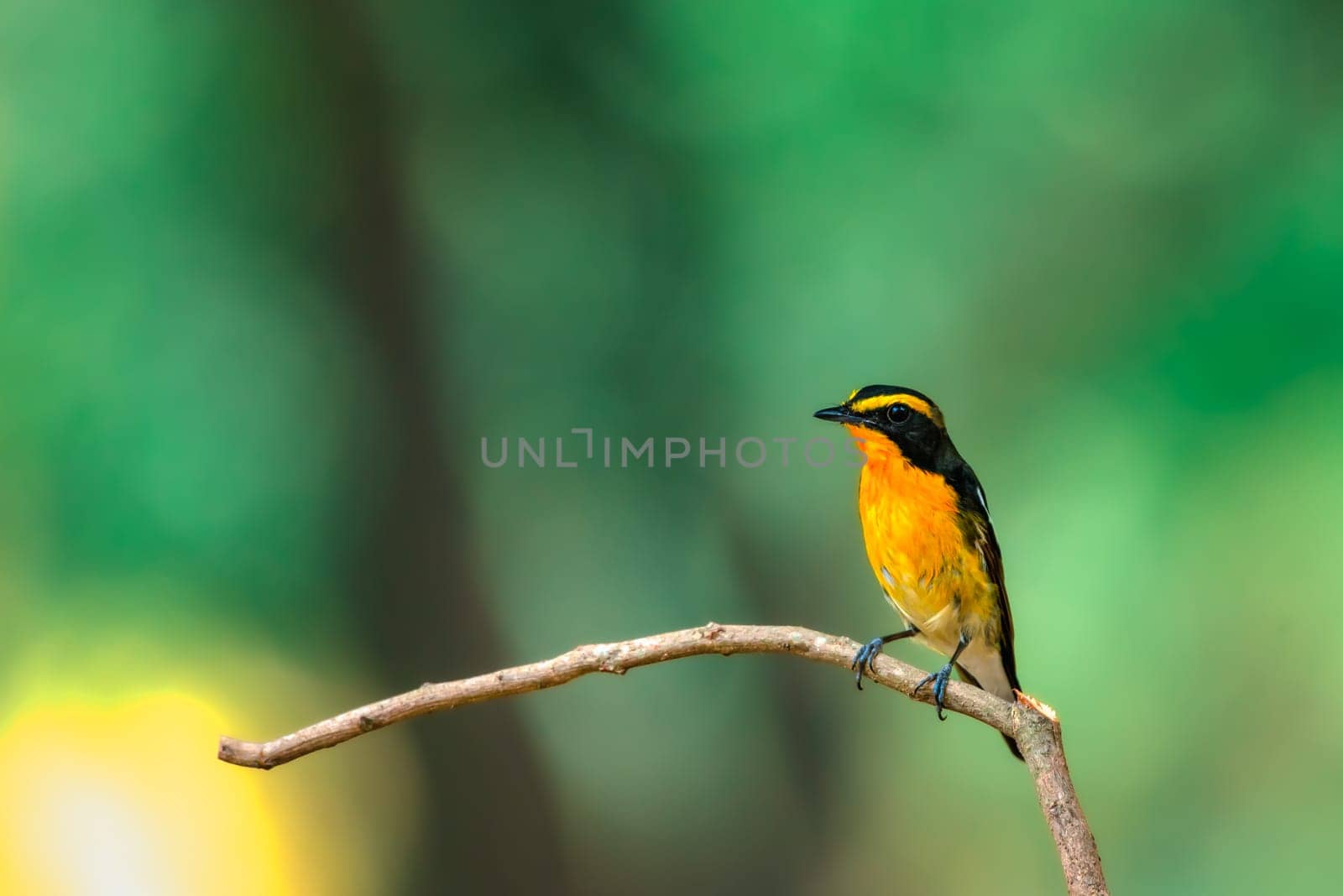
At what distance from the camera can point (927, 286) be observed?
4398 mm

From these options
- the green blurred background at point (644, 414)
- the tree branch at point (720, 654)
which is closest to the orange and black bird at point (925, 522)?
the tree branch at point (720, 654)

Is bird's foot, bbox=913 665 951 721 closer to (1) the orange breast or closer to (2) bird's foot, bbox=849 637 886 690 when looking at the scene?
(2) bird's foot, bbox=849 637 886 690

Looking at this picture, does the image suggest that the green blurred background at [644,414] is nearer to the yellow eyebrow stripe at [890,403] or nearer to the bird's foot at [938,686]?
the yellow eyebrow stripe at [890,403]

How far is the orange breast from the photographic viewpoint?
92.7 inches

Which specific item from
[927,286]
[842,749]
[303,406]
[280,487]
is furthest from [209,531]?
[927,286]

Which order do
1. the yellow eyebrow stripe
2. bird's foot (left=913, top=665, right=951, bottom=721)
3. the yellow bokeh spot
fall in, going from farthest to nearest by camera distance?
1. the yellow bokeh spot
2. the yellow eyebrow stripe
3. bird's foot (left=913, top=665, right=951, bottom=721)

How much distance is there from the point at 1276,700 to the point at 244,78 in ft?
14.6

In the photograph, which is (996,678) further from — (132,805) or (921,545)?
(132,805)

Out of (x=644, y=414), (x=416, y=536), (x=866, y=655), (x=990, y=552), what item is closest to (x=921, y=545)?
(x=990, y=552)

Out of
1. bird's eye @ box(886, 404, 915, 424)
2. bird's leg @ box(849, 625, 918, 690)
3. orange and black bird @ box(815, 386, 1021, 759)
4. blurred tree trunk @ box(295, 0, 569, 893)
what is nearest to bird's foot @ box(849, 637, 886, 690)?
bird's leg @ box(849, 625, 918, 690)

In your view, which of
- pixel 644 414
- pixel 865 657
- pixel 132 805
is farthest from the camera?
pixel 644 414

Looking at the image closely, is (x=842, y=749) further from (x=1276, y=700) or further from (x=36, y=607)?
(x=36, y=607)

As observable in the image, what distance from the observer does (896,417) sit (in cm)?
235

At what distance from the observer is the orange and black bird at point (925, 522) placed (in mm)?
2354
